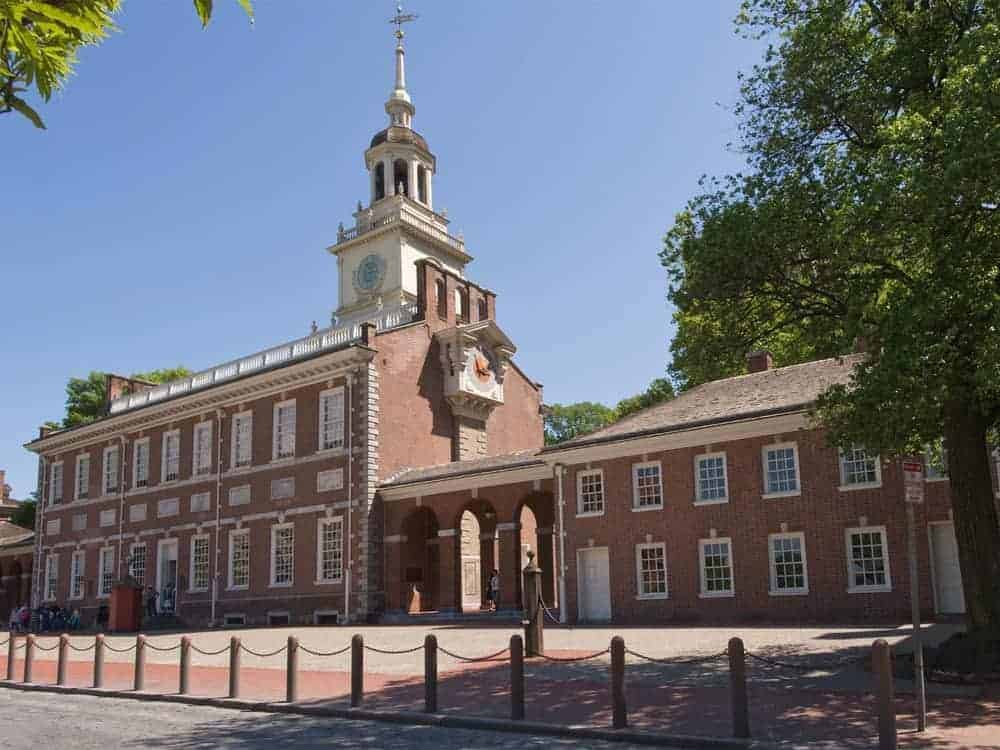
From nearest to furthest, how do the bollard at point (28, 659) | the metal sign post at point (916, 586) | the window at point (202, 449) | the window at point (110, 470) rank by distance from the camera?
the metal sign post at point (916, 586), the bollard at point (28, 659), the window at point (202, 449), the window at point (110, 470)

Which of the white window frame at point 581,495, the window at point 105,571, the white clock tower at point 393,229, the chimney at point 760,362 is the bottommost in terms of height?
the window at point 105,571

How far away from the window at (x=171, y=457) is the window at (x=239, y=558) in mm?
4902

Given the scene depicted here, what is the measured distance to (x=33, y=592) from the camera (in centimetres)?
4591

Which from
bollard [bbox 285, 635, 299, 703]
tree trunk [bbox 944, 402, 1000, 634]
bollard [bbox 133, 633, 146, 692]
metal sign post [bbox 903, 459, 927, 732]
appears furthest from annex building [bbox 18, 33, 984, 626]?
bollard [bbox 133, 633, 146, 692]

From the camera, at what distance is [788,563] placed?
76.0 feet

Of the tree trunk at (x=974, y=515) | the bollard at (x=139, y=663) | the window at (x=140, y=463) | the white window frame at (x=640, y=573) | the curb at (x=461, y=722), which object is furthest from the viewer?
the window at (x=140, y=463)

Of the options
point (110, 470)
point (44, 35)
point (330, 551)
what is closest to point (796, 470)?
point (330, 551)

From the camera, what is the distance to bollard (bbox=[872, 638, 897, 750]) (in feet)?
28.7

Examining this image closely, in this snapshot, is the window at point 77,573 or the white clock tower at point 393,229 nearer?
the window at point 77,573

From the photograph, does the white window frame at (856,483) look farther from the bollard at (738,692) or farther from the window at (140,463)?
the window at (140,463)

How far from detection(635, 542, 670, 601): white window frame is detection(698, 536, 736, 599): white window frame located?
950 millimetres

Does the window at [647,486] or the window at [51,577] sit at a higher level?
the window at [647,486]

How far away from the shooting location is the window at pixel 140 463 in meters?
41.1

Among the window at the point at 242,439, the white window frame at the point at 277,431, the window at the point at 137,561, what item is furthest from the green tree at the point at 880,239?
the window at the point at 137,561
